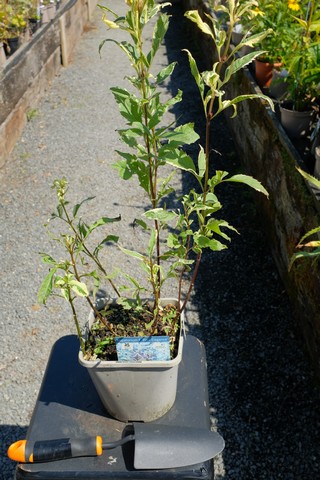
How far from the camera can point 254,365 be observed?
2.45 meters

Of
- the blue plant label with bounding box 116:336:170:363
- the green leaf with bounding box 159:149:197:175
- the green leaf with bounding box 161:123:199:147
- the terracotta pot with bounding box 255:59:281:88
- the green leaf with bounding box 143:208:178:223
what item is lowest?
the blue plant label with bounding box 116:336:170:363

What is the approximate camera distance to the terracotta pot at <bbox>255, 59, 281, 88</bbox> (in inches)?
136

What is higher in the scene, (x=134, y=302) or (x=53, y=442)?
(x=134, y=302)

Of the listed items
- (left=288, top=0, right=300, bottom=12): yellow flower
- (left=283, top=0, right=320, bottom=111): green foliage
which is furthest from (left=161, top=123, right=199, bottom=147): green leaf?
(left=288, top=0, right=300, bottom=12): yellow flower

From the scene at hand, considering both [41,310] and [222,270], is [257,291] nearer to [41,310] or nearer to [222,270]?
[222,270]

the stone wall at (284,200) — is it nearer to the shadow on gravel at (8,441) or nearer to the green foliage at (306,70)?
the green foliage at (306,70)

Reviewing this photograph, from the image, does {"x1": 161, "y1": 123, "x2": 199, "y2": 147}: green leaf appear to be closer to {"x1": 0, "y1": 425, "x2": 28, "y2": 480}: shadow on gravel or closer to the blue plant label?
the blue plant label

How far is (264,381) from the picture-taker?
237 cm

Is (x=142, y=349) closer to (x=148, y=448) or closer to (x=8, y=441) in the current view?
(x=148, y=448)

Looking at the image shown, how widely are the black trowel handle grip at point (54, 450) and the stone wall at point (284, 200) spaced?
1380mm

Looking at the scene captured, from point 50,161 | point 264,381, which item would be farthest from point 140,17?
point 50,161

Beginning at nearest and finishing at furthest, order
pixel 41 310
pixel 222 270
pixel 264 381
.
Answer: pixel 264 381
pixel 41 310
pixel 222 270

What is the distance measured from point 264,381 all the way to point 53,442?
1.35 metres

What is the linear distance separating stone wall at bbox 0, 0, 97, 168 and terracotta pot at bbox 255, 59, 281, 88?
7.18ft
